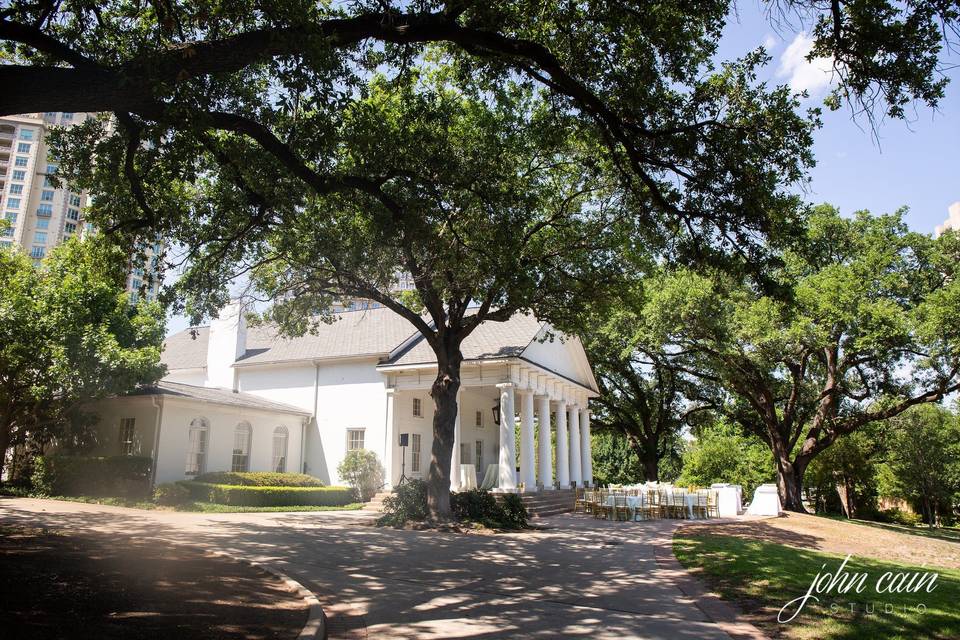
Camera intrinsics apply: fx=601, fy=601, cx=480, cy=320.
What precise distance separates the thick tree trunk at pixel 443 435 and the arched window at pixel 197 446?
426 inches

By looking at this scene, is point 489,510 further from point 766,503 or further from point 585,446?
point 585,446

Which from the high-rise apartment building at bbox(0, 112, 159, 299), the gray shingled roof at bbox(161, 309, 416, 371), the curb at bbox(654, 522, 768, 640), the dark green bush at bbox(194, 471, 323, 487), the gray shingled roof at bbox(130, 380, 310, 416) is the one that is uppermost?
the high-rise apartment building at bbox(0, 112, 159, 299)

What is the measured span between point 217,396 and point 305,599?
19.1 meters

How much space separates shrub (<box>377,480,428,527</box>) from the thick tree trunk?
1.41 feet

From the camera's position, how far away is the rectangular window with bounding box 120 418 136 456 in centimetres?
2238

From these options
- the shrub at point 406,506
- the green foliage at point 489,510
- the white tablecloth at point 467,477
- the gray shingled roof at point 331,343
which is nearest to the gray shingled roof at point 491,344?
the gray shingled roof at point 331,343

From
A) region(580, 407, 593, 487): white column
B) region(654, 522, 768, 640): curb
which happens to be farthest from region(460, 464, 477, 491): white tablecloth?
region(654, 522, 768, 640): curb

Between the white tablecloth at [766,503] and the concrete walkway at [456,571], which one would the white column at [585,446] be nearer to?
the white tablecloth at [766,503]

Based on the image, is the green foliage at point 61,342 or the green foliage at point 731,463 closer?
the green foliage at point 61,342

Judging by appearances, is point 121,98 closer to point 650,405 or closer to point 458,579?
point 458,579

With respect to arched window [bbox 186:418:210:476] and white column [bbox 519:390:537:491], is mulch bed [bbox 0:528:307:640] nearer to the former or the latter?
arched window [bbox 186:418:210:476]

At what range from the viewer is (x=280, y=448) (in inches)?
1044

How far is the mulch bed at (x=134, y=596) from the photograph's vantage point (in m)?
5.48

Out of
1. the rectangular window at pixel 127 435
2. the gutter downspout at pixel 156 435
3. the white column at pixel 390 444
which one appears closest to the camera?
the gutter downspout at pixel 156 435
